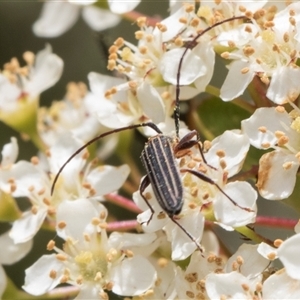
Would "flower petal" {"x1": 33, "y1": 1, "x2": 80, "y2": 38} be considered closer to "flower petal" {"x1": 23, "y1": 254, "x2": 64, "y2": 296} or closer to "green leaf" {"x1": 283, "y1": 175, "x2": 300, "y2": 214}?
"flower petal" {"x1": 23, "y1": 254, "x2": 64, "y2": 296}

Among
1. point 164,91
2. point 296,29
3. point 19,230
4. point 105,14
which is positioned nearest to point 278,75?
point 296,29

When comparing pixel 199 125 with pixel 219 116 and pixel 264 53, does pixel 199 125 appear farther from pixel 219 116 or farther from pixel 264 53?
pixel 264 53

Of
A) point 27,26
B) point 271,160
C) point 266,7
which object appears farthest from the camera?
point 27,26

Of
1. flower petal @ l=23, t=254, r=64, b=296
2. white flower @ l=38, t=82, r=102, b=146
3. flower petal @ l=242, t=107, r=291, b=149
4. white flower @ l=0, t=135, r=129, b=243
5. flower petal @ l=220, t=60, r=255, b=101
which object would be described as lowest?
white flower @ l=38, t=82, r=102, b=146

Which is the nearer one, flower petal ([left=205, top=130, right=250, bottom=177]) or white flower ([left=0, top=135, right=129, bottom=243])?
flower petal ([left=205, top=130, right=250, bottom=177])

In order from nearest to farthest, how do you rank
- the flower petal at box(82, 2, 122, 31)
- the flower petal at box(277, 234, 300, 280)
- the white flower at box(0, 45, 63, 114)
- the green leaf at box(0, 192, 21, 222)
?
the flower petal at box(277, 234, 300, 280), the green leaf at box(0, 192, 21, 222), the white flower at box(0, 45, 63, 114), the flower petal at box(82, 2, 122, 31)

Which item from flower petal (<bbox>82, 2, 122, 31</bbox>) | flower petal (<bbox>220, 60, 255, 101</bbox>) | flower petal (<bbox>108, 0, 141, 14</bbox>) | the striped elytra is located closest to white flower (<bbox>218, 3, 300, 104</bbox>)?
flower petal (<bbox>220, 60, 255, 101</bbox>)

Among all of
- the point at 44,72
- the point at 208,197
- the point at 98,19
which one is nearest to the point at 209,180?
the point at 208,197

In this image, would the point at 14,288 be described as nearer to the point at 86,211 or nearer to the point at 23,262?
the point at 86,211
